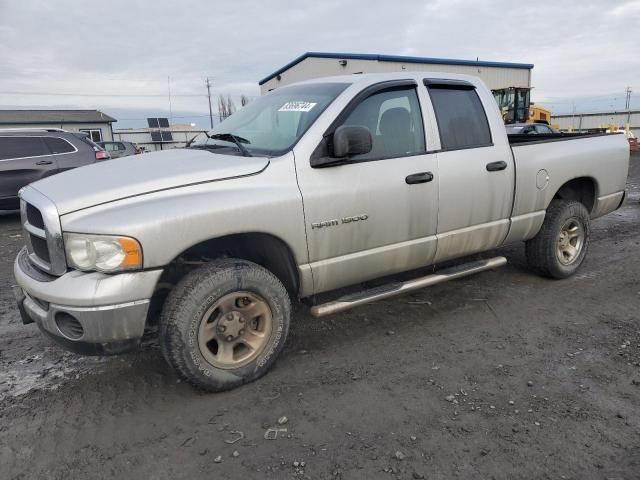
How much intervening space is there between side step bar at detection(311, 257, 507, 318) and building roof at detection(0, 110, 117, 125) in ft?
126

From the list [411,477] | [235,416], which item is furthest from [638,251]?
[235,416]

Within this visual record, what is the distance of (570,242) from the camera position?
4.92 metres

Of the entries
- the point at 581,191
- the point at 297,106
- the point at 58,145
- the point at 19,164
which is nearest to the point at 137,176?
the point at 297,106

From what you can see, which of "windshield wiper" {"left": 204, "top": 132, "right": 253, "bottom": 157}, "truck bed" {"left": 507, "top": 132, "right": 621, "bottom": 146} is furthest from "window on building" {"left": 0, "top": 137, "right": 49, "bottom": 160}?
"truck bed" {"left": 507, "top": 132, "right": 621, "bottom": 146}

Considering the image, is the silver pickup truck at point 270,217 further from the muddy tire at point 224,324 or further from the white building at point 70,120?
the white building at point 70,120

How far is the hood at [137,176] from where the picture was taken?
2643 mm

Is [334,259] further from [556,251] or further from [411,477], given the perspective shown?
[556,251]

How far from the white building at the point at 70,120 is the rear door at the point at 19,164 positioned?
92.6 feet

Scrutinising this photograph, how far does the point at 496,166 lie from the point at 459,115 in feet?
1.75

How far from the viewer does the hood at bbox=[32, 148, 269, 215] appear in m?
2.64

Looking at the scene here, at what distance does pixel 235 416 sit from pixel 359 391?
78 cm

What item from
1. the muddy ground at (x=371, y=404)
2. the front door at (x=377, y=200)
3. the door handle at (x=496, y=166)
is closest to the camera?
the muddy ground at (x=371, y=404)

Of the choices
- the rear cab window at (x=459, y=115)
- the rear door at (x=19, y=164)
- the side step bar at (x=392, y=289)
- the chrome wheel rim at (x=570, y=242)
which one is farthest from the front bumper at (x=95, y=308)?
the rear door at (x=19, y=164)

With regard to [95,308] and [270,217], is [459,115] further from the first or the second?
[95,308]
